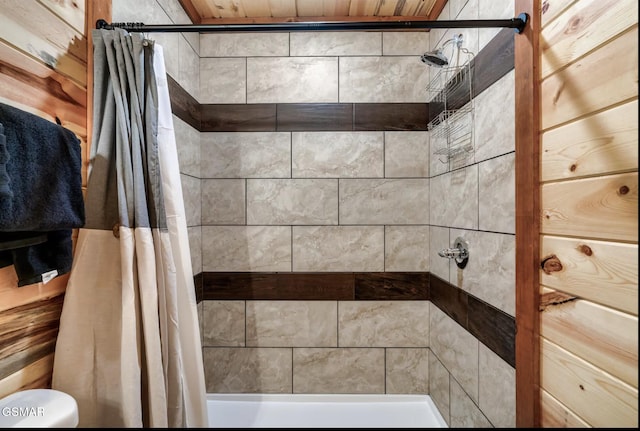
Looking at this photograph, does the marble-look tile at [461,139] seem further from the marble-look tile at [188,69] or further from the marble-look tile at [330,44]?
the marble-look tile at [188,69]

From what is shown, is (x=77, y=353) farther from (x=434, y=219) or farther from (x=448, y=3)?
(x=448, y=3)

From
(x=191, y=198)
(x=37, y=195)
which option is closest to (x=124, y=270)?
(x=37, y=195)

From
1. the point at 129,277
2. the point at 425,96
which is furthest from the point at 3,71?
the point at 425,96

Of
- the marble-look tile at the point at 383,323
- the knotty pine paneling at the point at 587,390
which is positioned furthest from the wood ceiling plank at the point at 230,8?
the knotty pine paneling at the point at 587,390

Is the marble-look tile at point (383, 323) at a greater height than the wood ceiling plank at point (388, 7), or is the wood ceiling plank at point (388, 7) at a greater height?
the wood ceiling plank at point (388, 7)

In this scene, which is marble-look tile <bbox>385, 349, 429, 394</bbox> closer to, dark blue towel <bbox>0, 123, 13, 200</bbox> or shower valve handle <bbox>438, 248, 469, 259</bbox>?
shower valve handle <bbox>438, 248, 469, 259</bbox>

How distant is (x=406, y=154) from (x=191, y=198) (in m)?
1.33

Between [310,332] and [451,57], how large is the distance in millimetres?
1771

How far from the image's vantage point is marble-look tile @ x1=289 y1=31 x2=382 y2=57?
1.96 meters

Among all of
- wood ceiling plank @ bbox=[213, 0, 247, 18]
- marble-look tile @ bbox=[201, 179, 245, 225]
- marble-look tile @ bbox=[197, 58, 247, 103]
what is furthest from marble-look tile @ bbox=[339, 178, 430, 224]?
wood ceiling plank @ bbox=[213, 0, 247, 18]

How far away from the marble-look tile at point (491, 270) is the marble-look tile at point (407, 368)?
0.68 metres

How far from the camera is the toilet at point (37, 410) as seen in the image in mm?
744

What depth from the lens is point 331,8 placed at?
1895 mm

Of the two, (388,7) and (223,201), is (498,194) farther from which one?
(223,201)
